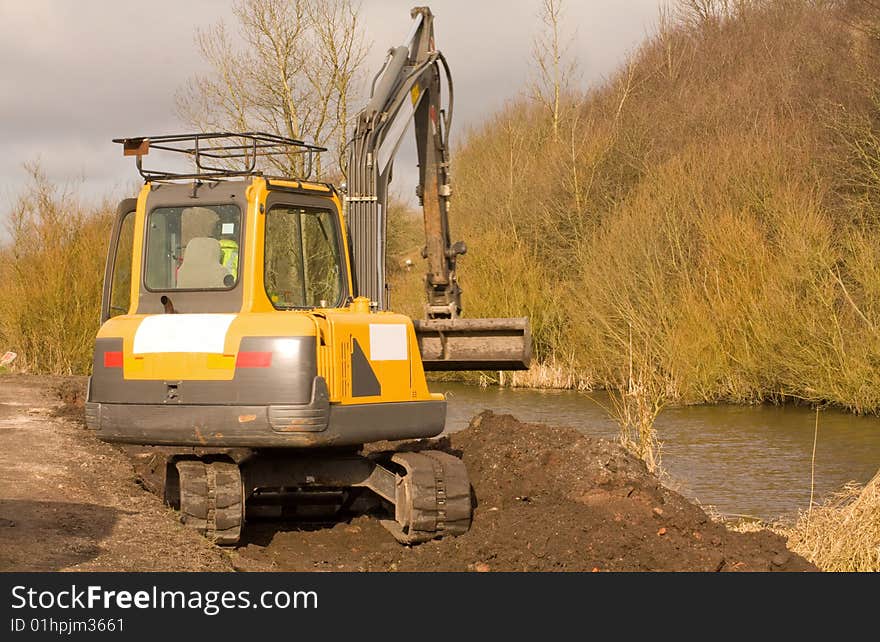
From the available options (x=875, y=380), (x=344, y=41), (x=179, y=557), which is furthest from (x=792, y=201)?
(x=179, y=557)

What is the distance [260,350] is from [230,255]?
2.68ft

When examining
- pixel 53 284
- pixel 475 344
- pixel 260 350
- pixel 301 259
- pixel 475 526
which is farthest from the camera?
pixel 53 284

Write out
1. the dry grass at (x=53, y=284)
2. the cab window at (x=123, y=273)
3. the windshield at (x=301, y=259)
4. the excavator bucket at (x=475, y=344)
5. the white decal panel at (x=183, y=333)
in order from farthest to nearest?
the dry grass at (x=53, y=284)
the excavator bucket at (x=475, y=344)
the cab window at (x=123, y=273)
the windshield at (x=301, y=259)
the white decal panel at (x=183, y=333)

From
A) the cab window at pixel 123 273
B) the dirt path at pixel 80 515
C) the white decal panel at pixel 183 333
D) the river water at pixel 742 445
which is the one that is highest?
the cab window at pixel 123 273

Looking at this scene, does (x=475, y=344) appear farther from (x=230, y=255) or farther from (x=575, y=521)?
(x=230, y=255)

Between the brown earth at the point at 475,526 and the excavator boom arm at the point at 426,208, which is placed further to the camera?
the excavator boom arm at the point at 426,208

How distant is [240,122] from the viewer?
90.1ft

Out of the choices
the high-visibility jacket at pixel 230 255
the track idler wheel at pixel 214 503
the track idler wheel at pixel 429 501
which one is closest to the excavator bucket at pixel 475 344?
the track idler wheel at pixel 429 501

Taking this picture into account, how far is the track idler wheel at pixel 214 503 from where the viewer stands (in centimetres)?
824

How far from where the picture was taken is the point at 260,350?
776 cm

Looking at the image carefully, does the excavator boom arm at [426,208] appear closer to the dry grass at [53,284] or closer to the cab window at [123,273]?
the cab window at [123,273]

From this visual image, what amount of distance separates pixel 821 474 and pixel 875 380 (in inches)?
207

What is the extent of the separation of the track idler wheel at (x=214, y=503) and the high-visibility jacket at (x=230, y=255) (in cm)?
141

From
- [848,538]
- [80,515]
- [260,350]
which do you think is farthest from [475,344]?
[80,515]
